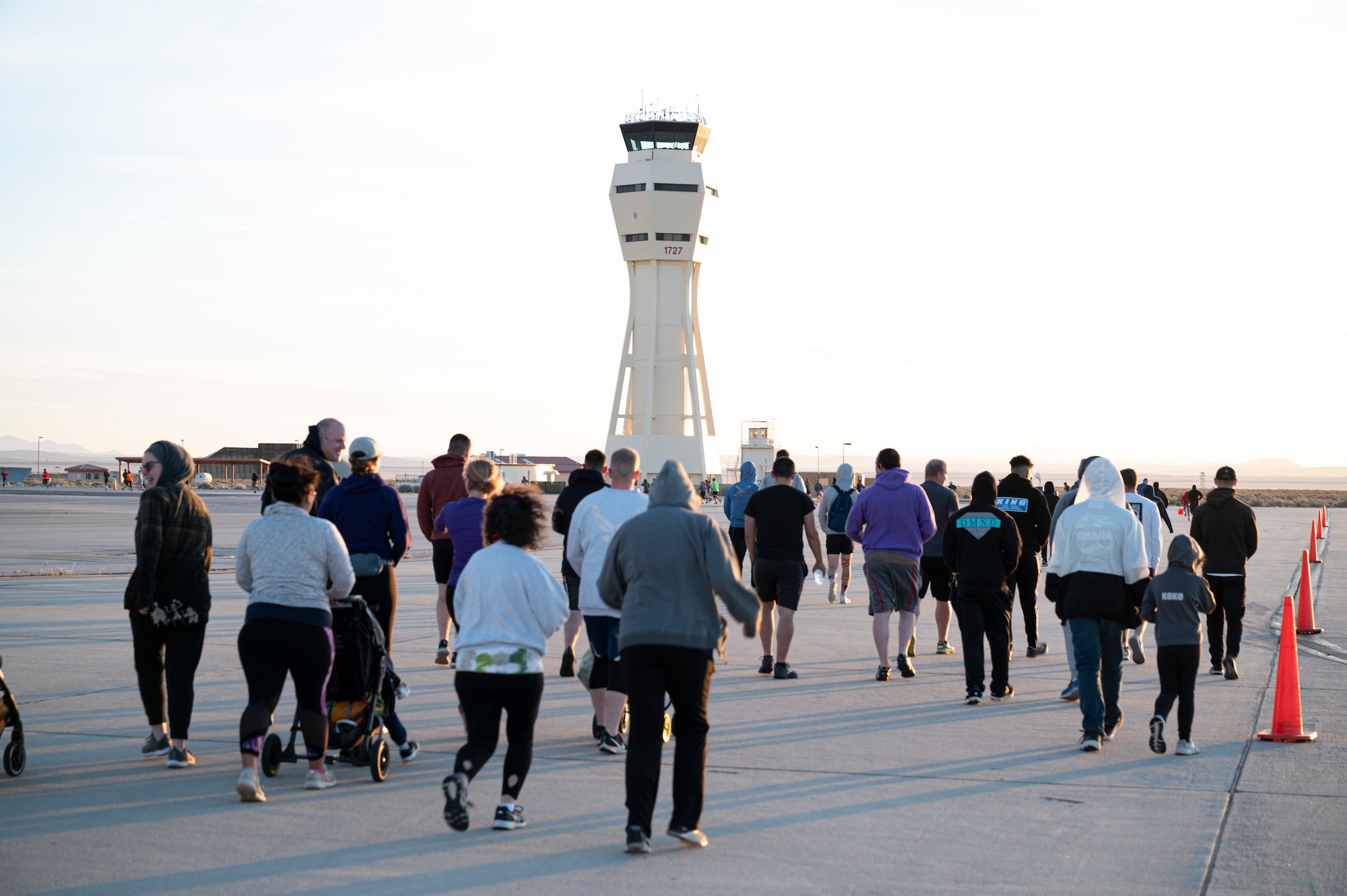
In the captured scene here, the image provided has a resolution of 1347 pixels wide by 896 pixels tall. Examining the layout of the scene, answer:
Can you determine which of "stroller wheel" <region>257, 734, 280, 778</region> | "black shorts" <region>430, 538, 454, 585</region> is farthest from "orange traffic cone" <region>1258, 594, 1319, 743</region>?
"black shorts" <region>430, 538, 454, 585</region>

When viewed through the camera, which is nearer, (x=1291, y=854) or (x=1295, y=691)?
(x=1291, y=854)

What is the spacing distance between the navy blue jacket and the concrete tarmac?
137cm

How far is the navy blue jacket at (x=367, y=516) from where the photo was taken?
25.1 feet

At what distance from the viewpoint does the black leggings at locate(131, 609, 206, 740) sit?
6.93 metres

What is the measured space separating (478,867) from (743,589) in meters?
1.73

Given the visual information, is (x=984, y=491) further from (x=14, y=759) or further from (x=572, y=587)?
(x=14, y=759)

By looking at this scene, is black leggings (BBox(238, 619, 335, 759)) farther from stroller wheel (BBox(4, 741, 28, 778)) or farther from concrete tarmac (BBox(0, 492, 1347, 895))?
stroller wheel (BBox(4, 741, 28, 778))

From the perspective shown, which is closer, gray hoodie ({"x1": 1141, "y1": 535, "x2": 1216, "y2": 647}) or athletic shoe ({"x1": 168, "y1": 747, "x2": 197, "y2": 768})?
athletic shoe ({"x1": 168, "y1": 747, "x2": 197, "y2": 768})

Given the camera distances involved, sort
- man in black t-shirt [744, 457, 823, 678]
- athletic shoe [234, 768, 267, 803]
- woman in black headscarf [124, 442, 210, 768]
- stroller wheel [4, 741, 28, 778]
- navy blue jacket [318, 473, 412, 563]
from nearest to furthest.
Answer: athletic shoe [234, 768, 267, 803]
stroller wheel [4, 741, 28, 778]
woman in black headscarf [124, 442, 210, 768]
navy blue jacket [318, 473, 412, 563]
man in black t-shirt [744, 457, 823, 678]

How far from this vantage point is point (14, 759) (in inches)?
262

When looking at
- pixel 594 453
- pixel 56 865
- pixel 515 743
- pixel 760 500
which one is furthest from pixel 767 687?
pixel 56 865

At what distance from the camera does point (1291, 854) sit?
5.48 m

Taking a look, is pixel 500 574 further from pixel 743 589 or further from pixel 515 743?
pixel 743 589

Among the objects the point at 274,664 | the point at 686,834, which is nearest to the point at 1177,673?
the point at 686,834
